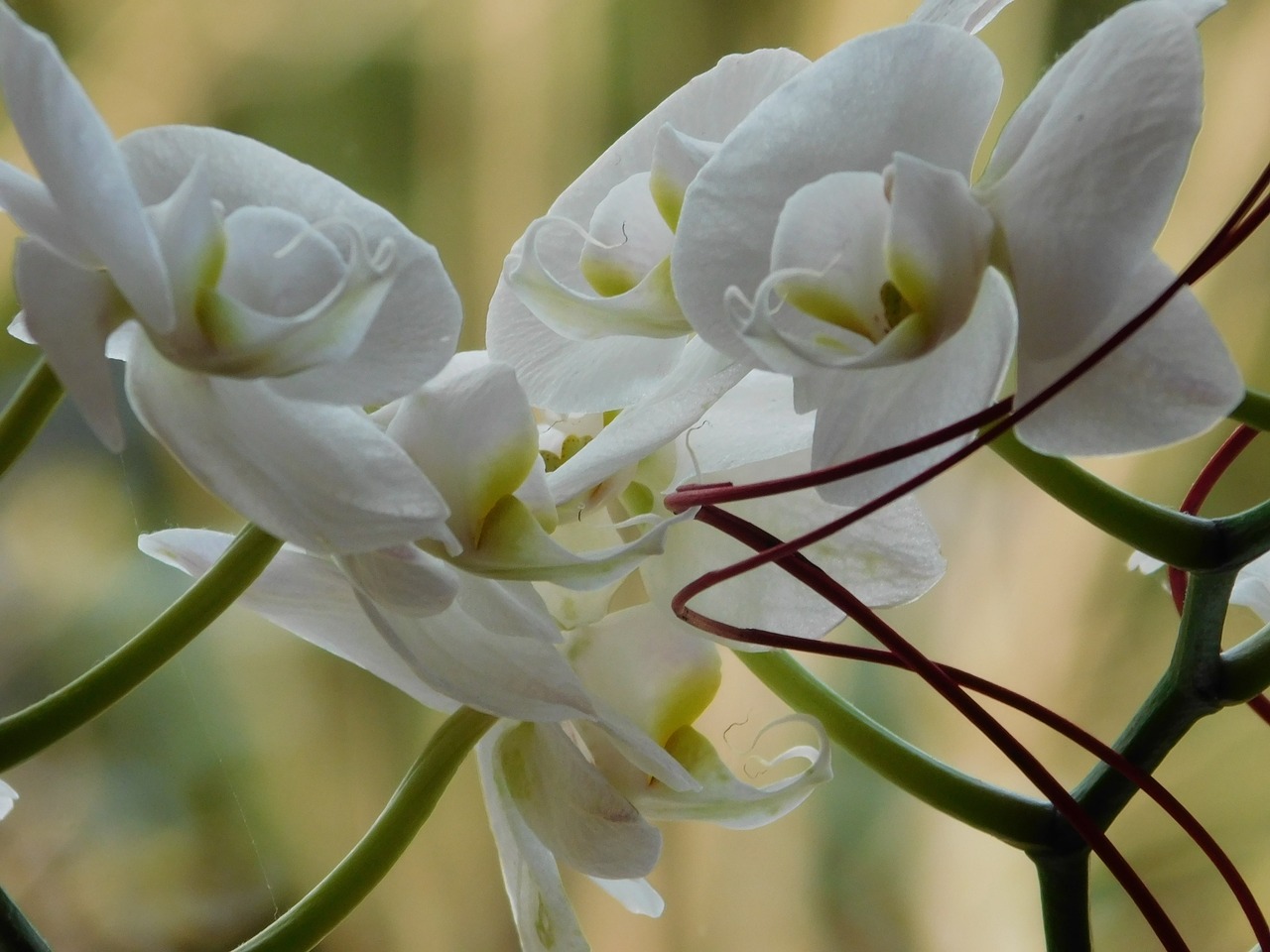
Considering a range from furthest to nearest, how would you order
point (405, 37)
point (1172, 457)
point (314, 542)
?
1. point (1172, 457)
2. point (405, 37)
3. point (314, 542)

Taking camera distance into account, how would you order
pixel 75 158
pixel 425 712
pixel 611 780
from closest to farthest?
pixel 75 158 < pixel 611 780 < pixel 425 712

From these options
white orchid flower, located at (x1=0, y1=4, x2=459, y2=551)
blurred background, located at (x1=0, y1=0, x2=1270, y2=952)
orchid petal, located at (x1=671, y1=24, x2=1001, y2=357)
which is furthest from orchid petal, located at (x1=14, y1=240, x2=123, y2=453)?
blurred background, located at (x1=0, y1=0, x2=1270, y2=952)

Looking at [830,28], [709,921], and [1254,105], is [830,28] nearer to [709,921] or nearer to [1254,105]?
[1254,105]

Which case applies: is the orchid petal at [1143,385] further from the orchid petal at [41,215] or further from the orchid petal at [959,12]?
the orchid petal at [41,215]

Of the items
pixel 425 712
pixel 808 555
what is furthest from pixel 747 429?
pixel 425 712

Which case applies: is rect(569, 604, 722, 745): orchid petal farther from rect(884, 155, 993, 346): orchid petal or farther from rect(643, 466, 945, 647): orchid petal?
rect(884, 155, 993, 346): orchid petal

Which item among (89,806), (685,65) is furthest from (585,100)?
(89,806)

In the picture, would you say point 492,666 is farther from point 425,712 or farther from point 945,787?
point 425,712
